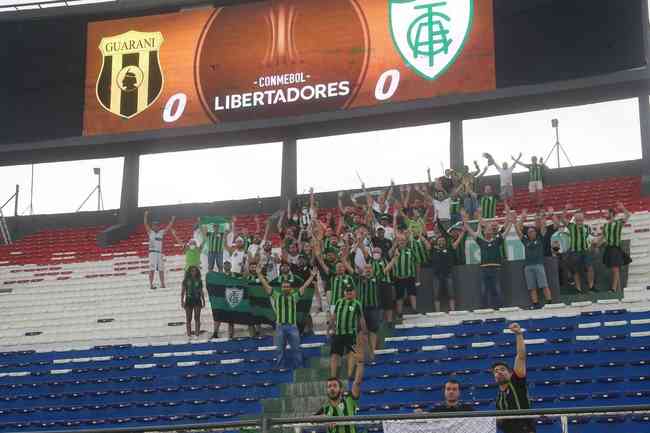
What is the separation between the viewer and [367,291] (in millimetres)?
14891

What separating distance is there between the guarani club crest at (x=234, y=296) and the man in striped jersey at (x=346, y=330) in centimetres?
276

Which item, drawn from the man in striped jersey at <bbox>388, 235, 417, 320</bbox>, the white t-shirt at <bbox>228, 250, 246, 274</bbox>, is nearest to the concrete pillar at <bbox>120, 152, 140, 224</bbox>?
the white t-shirt at <bbox>228, 250, 246, 274</bbox>

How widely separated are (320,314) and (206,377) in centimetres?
270

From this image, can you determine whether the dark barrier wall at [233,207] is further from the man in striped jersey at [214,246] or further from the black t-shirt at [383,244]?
the black t-shirt at [383,244]

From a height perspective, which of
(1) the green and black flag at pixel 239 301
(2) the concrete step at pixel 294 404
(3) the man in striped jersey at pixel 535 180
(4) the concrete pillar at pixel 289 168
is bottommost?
(2) the concrete step at pixel 294 404

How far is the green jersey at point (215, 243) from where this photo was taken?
754 inches

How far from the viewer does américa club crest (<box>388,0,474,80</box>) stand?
2280cm

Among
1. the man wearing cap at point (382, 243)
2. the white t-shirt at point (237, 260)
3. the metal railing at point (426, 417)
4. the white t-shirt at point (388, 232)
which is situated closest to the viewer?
the metal railing at point (426, 417)

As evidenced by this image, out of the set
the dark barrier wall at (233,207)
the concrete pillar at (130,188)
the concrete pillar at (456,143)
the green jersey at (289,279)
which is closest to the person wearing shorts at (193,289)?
the green jersey at (289,279)

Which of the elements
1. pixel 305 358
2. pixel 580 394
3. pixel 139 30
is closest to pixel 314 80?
pixel 139 30

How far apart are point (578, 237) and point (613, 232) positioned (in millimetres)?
575

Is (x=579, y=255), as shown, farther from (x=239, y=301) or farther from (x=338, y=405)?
(x=338, y=405)

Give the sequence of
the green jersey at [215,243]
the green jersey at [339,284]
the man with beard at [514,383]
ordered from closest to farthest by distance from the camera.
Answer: the man with beard at [514,383]
the green jersey at [339,284]
the green jersey at [215,243]

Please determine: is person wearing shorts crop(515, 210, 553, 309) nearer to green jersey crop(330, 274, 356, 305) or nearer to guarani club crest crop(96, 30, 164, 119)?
green jersey crop(330, 274, 356, 305)
